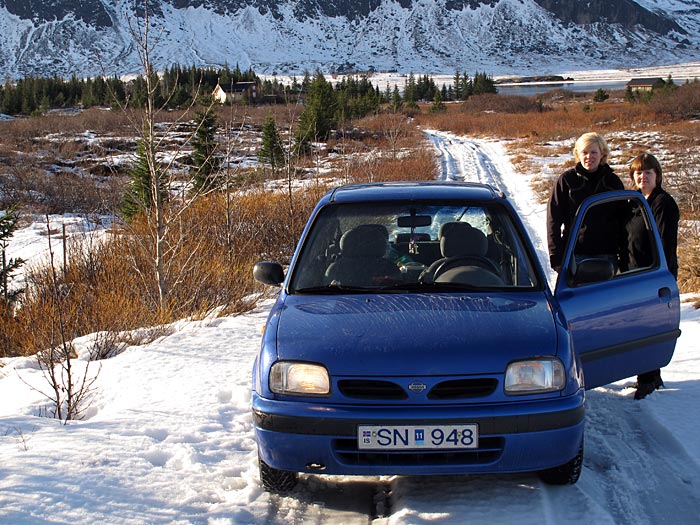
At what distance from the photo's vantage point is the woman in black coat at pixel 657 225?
5.18 metres

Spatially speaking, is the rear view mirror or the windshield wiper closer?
the windshield wiper

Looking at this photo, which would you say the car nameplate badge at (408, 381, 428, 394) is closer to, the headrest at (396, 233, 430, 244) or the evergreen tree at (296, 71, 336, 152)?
the headrest at (396, 233, 430, 244)

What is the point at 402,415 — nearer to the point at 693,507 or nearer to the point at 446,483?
the point at 446,483

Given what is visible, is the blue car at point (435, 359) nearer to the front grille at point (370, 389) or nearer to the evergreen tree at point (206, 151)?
the front grille at point (370, 389)

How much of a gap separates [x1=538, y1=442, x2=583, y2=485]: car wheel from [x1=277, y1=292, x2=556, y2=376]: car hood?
2.08 feet

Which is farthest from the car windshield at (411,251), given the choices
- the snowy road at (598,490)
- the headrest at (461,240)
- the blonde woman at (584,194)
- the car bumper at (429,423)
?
the blonde woman at (584,194)

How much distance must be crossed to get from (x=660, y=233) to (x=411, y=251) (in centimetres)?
233

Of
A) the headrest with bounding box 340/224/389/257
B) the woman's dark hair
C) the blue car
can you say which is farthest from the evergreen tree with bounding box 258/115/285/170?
the blue car

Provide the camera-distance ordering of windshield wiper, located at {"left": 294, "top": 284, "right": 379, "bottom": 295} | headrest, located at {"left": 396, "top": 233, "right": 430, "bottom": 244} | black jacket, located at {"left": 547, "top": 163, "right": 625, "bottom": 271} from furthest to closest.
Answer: black jacket, located at {"left": 547, "top": 163, "right": 625, "bottom": 271} → headrest, located at {"left": 396, "top": 233, "right": 430, "bottom": 244} → windshield wiper, located at {"left": 294, "top": 284, "right": 379, "bottom": 295}

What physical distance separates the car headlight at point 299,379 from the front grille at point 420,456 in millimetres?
262

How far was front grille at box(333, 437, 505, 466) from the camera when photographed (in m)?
3.24

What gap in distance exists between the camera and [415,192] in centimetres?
472

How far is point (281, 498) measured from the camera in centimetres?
364

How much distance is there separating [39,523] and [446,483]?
6.52 feet
